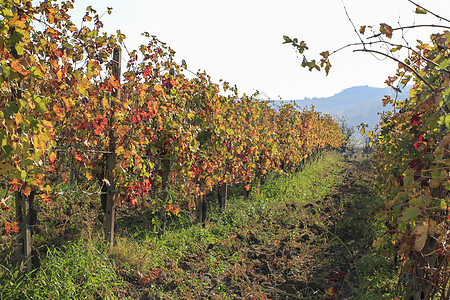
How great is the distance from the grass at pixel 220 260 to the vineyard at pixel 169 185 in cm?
2

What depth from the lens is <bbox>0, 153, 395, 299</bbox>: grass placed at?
3.38 metres

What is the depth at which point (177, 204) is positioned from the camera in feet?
16.6

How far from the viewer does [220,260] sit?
465 cm

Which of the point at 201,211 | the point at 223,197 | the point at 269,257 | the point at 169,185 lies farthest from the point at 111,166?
the point at 223,197

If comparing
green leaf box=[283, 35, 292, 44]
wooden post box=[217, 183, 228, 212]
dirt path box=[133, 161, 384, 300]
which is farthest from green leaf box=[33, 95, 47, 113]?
wooden post box=[217, 183, 228, 212]

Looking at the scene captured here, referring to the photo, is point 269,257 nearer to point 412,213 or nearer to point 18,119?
point 412,213

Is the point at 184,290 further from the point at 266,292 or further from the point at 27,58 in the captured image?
the point at 27,58

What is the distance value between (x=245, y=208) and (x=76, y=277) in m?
4.39

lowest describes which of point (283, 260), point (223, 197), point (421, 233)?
point (283, 260)

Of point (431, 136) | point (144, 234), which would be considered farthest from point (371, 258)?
point (144, 234)

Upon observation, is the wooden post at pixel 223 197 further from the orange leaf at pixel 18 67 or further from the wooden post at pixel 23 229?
the orange leaf at pixel 18 67

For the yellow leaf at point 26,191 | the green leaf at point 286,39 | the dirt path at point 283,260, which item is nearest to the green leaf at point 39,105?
the yellow leaf at point 26,191

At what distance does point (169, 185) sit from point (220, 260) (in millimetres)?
1436

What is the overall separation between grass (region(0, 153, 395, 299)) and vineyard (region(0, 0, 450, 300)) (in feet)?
0.08
